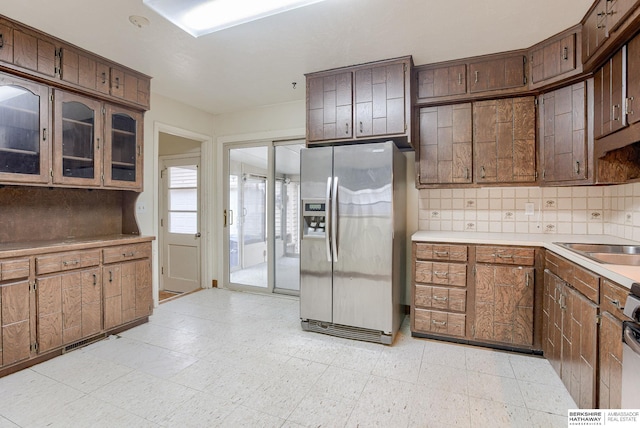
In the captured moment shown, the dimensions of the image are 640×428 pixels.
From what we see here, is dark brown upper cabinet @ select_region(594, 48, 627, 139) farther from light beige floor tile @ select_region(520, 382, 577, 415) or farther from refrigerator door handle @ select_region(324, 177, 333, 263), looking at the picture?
refrigerator door handle @ select_region(324, 177, 333, 263)

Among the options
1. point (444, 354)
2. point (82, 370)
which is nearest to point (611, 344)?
point (444, 354)

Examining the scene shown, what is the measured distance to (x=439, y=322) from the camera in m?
2.73

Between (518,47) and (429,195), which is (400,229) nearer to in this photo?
(429,195)

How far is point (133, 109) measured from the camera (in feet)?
10.1

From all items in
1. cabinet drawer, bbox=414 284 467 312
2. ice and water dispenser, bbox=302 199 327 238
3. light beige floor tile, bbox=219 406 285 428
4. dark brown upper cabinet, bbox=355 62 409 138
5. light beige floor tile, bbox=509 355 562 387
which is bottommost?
light beige floor tile, bbox=219 406 285 428

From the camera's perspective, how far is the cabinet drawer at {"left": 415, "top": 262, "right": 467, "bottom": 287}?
2.65 metres

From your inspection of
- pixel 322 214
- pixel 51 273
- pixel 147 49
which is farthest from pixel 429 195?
pixel 51 273

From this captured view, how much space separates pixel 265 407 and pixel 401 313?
68.2 inches

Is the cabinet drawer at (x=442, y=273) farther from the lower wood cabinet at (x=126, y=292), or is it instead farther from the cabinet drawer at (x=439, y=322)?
the lower wood cabinet at (x=126, y=292)

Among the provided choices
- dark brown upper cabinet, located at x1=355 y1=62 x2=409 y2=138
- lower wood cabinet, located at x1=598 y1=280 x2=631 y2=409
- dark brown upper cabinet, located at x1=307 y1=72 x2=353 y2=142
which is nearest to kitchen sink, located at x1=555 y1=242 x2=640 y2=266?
lower wood cabinet, located at x1=598 y1=280 x2=631 y2=409

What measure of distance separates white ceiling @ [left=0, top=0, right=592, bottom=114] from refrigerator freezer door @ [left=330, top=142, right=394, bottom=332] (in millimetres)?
834

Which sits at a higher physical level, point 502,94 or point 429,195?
point 502,94

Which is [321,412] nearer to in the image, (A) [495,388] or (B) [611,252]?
(A) [495,388]

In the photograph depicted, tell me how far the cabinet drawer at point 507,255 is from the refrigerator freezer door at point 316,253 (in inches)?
51.0
